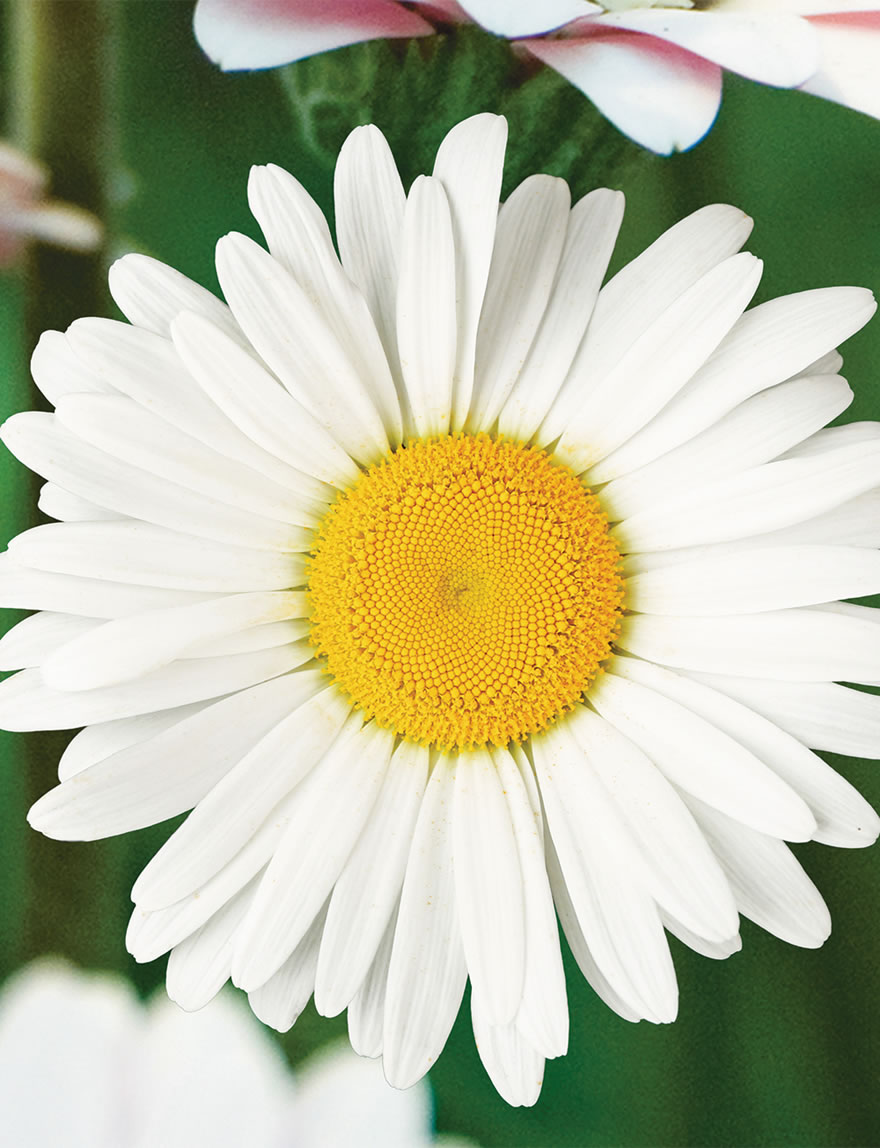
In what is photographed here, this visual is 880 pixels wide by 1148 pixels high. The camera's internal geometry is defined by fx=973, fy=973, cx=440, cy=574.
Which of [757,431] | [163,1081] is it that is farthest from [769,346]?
[163,1081]

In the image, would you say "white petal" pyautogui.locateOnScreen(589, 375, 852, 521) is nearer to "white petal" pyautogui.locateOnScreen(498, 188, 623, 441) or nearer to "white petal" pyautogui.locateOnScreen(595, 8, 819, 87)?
"white petal" pyautogui.locateOnScreen(498, 188, 623, 441)

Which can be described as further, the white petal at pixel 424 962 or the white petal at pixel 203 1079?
the white petal at pixel 203 1079

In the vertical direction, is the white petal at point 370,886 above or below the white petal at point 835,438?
below

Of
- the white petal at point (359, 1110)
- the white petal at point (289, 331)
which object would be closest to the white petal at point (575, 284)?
the white petal at point (289, 331)

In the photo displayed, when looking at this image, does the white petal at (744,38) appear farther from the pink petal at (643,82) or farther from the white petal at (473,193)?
the white petal at (473,193)

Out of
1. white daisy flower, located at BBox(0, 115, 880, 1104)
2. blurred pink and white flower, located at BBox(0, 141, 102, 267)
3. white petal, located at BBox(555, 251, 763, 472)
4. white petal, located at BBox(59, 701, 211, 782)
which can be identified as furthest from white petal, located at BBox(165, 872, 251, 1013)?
blurred pink and white flower, located at BBox(0, 141, 102, 267)
